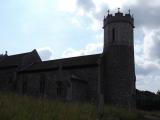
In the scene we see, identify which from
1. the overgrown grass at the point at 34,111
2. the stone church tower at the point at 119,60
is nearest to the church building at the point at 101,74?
the stone church tower at the point at 119,60

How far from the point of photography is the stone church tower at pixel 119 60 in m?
34.8

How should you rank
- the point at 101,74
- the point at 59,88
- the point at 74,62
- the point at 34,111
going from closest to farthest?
the point at 34,111, the point at 101,74, the point at 59,88, the point at 74,62


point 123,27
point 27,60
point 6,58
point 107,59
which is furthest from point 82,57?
point 6,58

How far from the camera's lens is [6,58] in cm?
4803

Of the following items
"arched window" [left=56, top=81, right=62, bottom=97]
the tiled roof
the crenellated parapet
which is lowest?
"arched window" [left=56, top=81, right=62, bottom=97]

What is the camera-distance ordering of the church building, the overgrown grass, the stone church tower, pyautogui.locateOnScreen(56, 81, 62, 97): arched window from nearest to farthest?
1. the overgrown grass
2. the church building
3. the stone church tower
4. pyautogui.locateOnScreen(56, 81, 62, 97): arched window

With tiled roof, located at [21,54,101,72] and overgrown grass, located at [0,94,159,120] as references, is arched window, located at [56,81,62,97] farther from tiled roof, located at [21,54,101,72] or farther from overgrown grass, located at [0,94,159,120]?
overgrown grass, located at [0,94,159,120]

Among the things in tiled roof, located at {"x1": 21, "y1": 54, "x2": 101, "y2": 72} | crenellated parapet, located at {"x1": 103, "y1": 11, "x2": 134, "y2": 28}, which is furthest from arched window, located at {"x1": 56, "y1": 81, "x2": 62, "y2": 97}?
crenellated parapet, located at {"x1": 103, "y1": 11, "x2": 134, "y2": 28}

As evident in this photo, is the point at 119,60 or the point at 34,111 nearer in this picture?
the point at 34,111

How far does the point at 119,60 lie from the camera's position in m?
36.0

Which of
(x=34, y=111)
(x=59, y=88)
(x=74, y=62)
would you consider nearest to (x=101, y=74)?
(x=74, y=62)

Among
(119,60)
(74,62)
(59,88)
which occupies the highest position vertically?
(119,60)

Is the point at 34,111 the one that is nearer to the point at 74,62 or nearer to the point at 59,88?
the point at 59,88

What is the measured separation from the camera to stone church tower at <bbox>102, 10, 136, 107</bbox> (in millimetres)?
34812
